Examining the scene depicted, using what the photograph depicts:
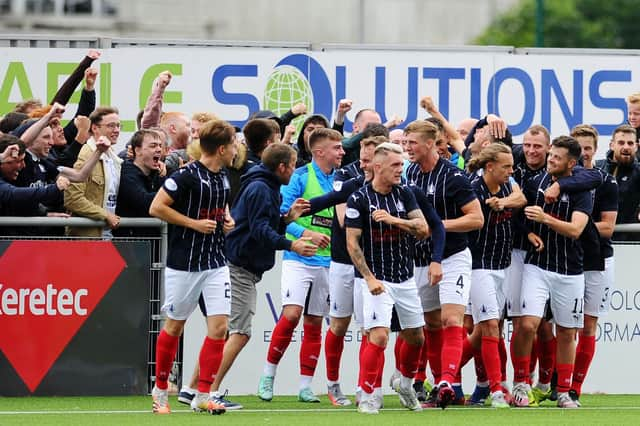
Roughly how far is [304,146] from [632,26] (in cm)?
5971

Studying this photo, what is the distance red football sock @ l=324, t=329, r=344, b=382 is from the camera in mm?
13719

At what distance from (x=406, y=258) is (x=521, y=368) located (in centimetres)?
160

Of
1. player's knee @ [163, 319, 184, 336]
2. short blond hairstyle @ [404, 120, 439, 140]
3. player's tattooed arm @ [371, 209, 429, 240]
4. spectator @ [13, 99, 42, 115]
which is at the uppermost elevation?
spectator @ [13, 99, 42, 115]

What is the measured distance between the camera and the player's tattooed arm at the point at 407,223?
12477 millimetres

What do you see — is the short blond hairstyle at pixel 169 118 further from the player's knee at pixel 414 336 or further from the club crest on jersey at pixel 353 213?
the player's knee at pixel 414 336

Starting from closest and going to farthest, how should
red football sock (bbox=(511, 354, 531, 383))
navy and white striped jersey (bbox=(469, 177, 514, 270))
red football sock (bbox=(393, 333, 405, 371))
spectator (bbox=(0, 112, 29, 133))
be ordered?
navy and white striped jersey (bbox=(469, 177, 514, 270)) < red football sock (bbox=(511, 354, 531, 383)) < red football sock (bbox=(393, 333, 405, 371)) < spectator (bbox=(0, 112, 29, 133))

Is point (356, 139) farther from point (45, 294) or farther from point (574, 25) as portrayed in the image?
point (574, 25)

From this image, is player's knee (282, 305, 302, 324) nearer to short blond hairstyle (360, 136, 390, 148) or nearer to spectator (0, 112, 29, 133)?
short blond hairstyle (360, 136, 390, 148)

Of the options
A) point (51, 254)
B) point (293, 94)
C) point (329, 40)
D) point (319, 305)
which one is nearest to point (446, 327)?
point (319, 305)

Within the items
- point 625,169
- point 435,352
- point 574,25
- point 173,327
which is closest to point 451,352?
point 435,352

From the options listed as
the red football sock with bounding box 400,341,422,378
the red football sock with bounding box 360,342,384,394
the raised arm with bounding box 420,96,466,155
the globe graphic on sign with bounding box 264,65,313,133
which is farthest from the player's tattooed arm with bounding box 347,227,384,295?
the globe graphic on sign with bounding box 264,65,313,133

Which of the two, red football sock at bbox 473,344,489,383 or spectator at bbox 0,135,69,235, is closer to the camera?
red football sock at bbox 473,344,489,383

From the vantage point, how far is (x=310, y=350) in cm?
1401

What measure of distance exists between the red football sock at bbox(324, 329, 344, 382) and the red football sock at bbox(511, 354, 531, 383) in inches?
58.2
